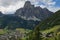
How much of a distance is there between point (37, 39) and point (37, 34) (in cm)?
252

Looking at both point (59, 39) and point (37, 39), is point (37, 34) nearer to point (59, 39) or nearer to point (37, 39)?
point (37, 39)

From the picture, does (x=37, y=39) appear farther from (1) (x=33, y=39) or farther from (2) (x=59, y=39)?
(2) (x=59, y=39)

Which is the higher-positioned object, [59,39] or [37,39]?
[59,39]

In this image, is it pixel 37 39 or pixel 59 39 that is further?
pixel 59 39

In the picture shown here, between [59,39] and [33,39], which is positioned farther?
[59,39]

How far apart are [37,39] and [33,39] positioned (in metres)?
2.09

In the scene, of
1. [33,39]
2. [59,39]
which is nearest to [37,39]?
[33,39]

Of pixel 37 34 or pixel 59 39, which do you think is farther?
pixel 59 39

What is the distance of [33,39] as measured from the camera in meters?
92.2

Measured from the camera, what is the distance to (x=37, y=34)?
90250 mm

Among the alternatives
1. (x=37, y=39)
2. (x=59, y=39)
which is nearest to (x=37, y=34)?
(x=37, y=39)

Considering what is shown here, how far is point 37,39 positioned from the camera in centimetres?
9119

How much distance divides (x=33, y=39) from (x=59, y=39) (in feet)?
111
